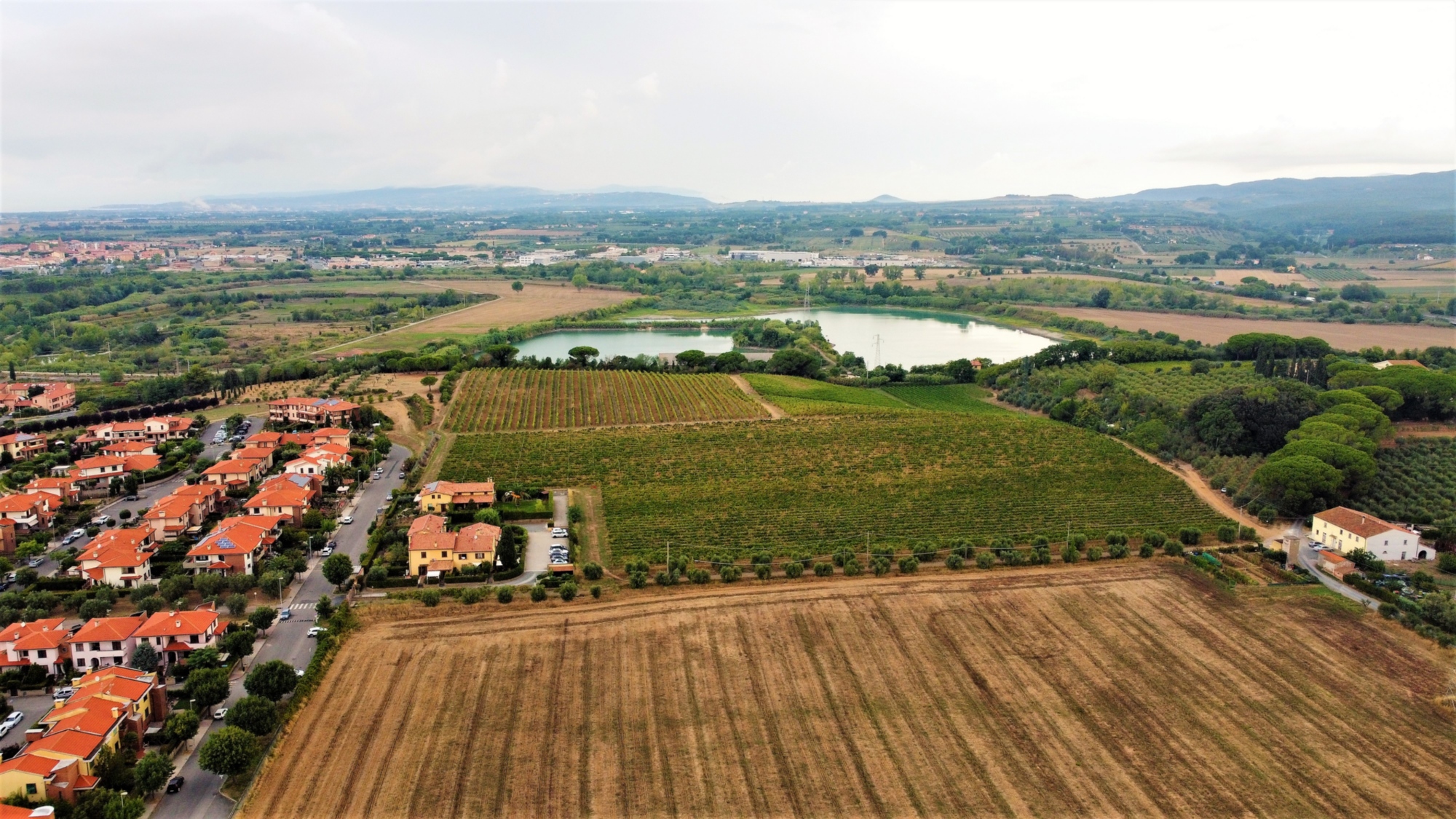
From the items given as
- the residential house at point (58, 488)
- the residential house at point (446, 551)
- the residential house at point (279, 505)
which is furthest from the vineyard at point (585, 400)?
the residential house at point (446, 551)

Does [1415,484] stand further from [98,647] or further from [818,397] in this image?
[98,647]

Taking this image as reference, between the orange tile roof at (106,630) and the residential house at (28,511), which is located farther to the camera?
the residential house at (28,511)

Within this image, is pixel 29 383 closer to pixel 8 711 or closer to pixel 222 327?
pixel 222 327

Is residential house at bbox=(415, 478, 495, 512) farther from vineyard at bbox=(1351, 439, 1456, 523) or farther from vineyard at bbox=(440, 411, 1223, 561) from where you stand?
vineyard at bbox=(1351, 439, 1456, 523)

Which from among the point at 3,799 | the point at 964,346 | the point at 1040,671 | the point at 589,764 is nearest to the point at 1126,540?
the point at 1040,671

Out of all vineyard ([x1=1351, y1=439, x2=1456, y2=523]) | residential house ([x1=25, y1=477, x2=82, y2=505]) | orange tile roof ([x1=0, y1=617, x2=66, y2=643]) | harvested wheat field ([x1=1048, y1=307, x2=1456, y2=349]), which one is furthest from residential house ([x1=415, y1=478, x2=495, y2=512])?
harvested wheat field ([x1=1048, y1=307, x2=1456, y2=349])

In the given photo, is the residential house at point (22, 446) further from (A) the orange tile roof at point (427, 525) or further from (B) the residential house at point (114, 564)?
(A) the orange tile roof at point (427, 525)

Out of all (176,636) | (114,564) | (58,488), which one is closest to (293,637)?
(176,636)
